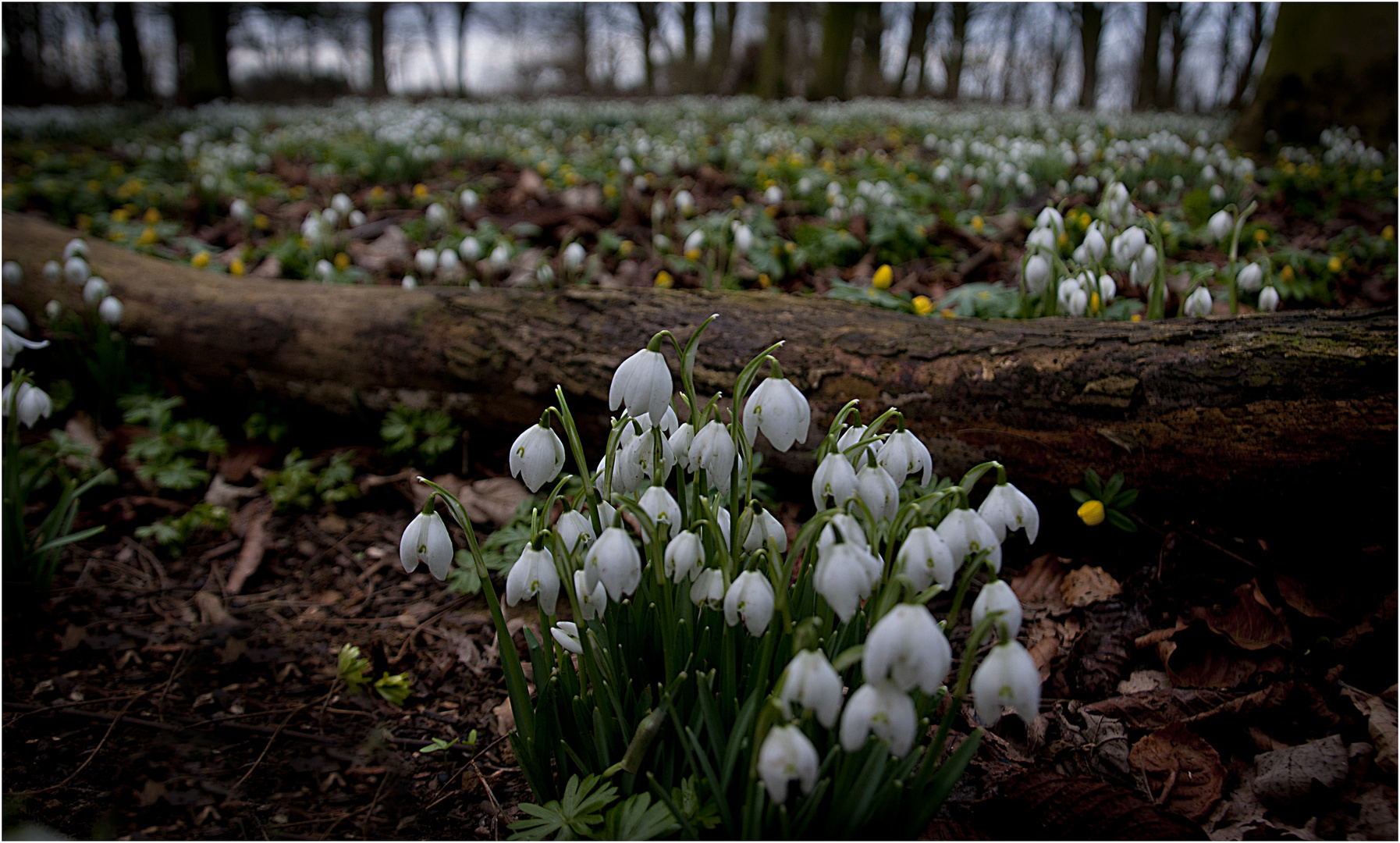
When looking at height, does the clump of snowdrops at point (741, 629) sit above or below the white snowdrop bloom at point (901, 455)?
below

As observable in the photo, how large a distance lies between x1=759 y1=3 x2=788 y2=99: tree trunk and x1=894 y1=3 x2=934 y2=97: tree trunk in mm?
6746

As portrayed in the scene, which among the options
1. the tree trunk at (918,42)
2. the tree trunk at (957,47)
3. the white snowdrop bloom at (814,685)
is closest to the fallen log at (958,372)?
the white snowdrop bloom at (814,685)

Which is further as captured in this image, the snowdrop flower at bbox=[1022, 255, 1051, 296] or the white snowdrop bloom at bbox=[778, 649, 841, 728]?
the snowdrop flower at bbox=[1022, 255, 1051, 296]

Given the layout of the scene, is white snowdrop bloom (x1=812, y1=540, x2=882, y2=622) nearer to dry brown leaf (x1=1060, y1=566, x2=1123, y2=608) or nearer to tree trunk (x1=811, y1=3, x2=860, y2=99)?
dry brown leaf (x1=1060, y1=566, x2=1123, y2=608)

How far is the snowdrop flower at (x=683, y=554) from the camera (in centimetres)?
116

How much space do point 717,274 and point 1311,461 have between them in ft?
9.50

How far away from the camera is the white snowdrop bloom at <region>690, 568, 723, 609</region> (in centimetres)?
120

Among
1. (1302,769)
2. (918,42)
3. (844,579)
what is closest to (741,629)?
(844,579)

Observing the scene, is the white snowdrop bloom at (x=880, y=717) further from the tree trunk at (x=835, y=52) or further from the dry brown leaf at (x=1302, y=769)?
the tree trunk at (x=835, y=52)

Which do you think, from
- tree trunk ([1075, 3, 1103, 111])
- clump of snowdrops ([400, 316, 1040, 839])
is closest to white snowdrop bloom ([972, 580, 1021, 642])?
clump of snowdrops ([400, 316, 1040, 839])

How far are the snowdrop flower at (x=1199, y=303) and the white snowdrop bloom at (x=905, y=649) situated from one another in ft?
7.50

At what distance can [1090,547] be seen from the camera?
88.7 inches

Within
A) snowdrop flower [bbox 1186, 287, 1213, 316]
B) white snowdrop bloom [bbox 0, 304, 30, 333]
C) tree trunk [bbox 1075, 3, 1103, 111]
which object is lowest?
white snowdrop bloom [bbox 0, 304, 30, 333]

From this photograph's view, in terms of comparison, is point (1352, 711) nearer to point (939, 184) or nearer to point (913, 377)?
point (913, 377)
